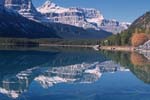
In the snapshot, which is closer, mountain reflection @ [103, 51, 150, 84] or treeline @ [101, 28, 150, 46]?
mountain reflection @ [103, 51, 150, 84]

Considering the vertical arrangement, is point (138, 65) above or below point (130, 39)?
below

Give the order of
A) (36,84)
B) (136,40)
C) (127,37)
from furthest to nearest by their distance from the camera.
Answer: (127,37) < (136,40) < (36,84)

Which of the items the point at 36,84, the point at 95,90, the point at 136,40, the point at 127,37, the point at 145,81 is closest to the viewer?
the point at 95,90

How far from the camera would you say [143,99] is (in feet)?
90.1

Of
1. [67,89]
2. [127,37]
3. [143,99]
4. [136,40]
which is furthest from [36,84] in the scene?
[127,37]

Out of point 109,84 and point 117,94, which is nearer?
point 117,94

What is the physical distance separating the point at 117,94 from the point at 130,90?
2.98 metres

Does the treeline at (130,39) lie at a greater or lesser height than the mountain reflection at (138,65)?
greater

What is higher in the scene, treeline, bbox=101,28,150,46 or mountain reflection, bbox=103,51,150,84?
treeline, bbox=101,28,150,46

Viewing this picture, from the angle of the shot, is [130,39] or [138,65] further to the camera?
[130,39]

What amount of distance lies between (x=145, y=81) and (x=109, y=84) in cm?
367

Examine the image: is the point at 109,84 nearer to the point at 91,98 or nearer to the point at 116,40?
the point at 91,98

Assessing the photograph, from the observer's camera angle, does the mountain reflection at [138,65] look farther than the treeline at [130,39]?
No

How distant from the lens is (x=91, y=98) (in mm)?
27438
